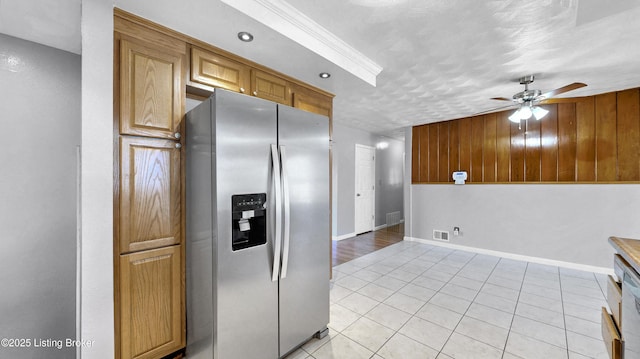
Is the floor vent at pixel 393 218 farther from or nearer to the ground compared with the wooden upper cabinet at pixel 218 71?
nearer to the ground

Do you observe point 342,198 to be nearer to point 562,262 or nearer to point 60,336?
point 562,262

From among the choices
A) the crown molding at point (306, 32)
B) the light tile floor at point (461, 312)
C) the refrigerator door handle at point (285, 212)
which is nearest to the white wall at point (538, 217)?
the light tile floor at point (461, 312)

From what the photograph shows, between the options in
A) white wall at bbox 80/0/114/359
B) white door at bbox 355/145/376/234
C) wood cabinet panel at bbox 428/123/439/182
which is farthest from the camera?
white door at bbox 355/145/376/234

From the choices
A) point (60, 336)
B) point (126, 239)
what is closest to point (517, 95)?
point (126, 239)

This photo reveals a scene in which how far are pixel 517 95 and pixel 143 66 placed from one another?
3909 millimetres

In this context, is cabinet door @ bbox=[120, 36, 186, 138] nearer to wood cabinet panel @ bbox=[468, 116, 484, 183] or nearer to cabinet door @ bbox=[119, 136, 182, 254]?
cabinet door @ bbox=[119, 136, 182, 254]

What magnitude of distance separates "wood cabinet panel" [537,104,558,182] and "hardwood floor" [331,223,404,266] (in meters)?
2.75

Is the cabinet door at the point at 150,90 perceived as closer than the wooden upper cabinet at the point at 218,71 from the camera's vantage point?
Yes

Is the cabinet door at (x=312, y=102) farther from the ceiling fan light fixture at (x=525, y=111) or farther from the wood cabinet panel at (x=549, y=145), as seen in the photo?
the wood cabinet panel at (x=549, y=145)

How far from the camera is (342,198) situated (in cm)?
520

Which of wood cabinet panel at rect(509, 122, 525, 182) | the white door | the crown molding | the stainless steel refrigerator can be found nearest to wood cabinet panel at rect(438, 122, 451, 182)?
wood cabinet panel at rect(509, 122, 525, 182)

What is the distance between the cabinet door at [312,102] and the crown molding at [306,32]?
58cm

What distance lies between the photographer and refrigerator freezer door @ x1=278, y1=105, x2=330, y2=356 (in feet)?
5.52

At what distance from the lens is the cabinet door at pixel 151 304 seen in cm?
146
